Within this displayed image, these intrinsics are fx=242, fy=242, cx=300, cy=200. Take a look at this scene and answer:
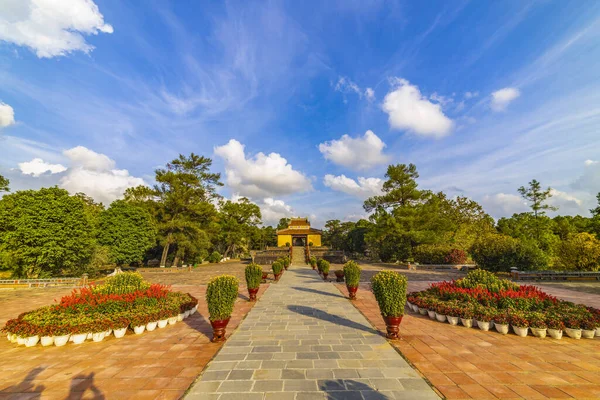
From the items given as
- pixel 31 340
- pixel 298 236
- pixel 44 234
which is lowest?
pixel 31 340

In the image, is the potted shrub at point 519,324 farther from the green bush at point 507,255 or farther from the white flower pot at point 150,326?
the green bush at point 507,255

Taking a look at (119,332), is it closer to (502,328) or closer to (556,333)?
(502,328)

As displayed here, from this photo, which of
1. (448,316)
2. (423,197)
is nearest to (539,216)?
(423,197)

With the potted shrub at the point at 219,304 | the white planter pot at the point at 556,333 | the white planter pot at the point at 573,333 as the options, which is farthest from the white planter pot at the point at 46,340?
the white planter pot at the point at 573,333

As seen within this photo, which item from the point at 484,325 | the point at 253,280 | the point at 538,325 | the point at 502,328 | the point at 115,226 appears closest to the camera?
the point at 538,325

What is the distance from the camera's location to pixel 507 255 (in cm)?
1772

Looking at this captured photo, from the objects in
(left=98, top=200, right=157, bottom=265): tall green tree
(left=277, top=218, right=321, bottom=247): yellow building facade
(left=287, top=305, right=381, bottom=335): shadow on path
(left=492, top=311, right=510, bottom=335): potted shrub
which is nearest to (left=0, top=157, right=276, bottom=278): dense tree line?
(left=98, top=200, right=157, bottom=265): tall green tree

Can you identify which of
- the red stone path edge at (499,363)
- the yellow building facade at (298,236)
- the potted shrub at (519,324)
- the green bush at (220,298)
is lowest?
the red stone path edge at (499,363)

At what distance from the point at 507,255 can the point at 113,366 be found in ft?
75.0

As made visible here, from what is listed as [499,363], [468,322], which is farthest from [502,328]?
[499,363]

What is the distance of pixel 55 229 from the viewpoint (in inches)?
643

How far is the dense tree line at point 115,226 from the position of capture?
52.5ft

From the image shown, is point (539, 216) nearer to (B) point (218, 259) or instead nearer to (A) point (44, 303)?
(B) point (218, 259)

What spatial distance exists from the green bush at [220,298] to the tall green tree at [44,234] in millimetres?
17055
